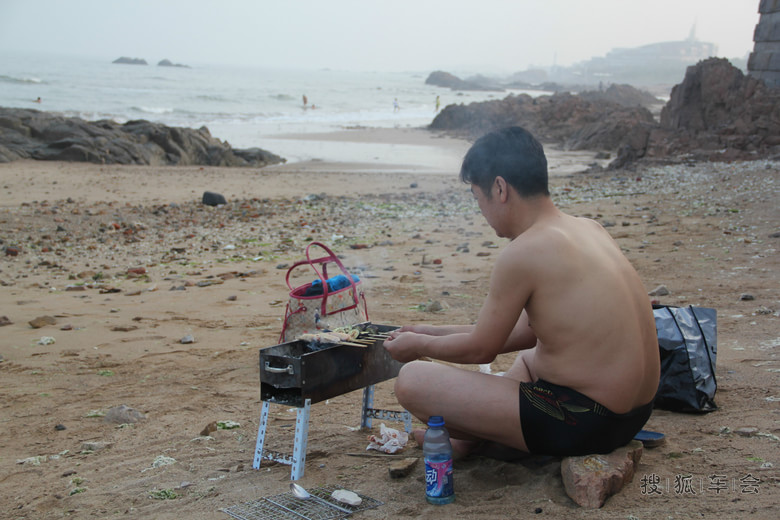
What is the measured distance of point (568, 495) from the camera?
2.71m

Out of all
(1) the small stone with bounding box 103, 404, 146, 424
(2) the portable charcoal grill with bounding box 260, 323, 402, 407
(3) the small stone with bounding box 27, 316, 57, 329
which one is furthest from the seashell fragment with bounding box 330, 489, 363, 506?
(3) the small stone with bounding box 27, 316, 57, 329

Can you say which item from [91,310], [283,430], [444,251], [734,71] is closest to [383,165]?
[734,71]

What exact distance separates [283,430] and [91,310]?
3522mm

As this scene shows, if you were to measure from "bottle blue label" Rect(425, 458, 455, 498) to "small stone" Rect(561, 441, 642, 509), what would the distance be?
1.55ft

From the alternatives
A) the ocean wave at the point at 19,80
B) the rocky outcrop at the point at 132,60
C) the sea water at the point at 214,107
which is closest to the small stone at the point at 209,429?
the sea water at the point at 214,107

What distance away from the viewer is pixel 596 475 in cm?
264

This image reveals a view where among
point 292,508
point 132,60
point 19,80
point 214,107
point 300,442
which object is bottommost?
point 292,508

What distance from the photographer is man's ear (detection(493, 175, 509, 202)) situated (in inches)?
113

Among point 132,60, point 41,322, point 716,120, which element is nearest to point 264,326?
point 41,322

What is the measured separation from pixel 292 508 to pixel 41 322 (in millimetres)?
4193

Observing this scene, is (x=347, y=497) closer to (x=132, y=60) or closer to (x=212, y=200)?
(x=212, y=200)

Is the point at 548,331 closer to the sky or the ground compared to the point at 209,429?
closer to the sky

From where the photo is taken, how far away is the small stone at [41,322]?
5981 millimetres

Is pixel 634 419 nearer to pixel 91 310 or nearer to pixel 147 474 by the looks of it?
pixel 147 474
